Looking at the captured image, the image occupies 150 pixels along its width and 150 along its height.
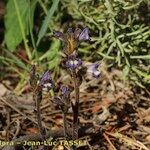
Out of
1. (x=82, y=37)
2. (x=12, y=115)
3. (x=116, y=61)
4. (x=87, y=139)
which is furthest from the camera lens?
(x=116, y=61)

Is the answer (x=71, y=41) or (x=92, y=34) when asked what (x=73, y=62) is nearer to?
(x=71, y=41)

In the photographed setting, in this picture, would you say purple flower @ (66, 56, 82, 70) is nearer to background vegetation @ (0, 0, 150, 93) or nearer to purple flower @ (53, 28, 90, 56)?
purple flower @ (53, 28, 90, 56)

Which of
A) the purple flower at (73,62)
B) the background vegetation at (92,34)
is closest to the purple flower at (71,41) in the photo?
the purple flower at (73,62)

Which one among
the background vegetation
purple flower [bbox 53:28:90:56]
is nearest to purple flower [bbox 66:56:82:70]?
purple flower [bbox 53:28:90:56]

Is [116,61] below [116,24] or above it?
below

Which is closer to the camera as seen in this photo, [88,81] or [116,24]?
[116,24]

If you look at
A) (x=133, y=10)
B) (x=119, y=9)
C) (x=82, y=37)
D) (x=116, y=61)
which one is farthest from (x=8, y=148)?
(x=133, y=10)

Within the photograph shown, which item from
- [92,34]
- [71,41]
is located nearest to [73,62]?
[71,41]

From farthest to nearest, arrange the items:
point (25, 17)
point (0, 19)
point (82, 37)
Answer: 1. point (0, 19)
2. point (25, 17)
3. point (82, 37)

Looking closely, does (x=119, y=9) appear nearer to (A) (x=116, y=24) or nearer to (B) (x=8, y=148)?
(A) (x=116, y=24)
